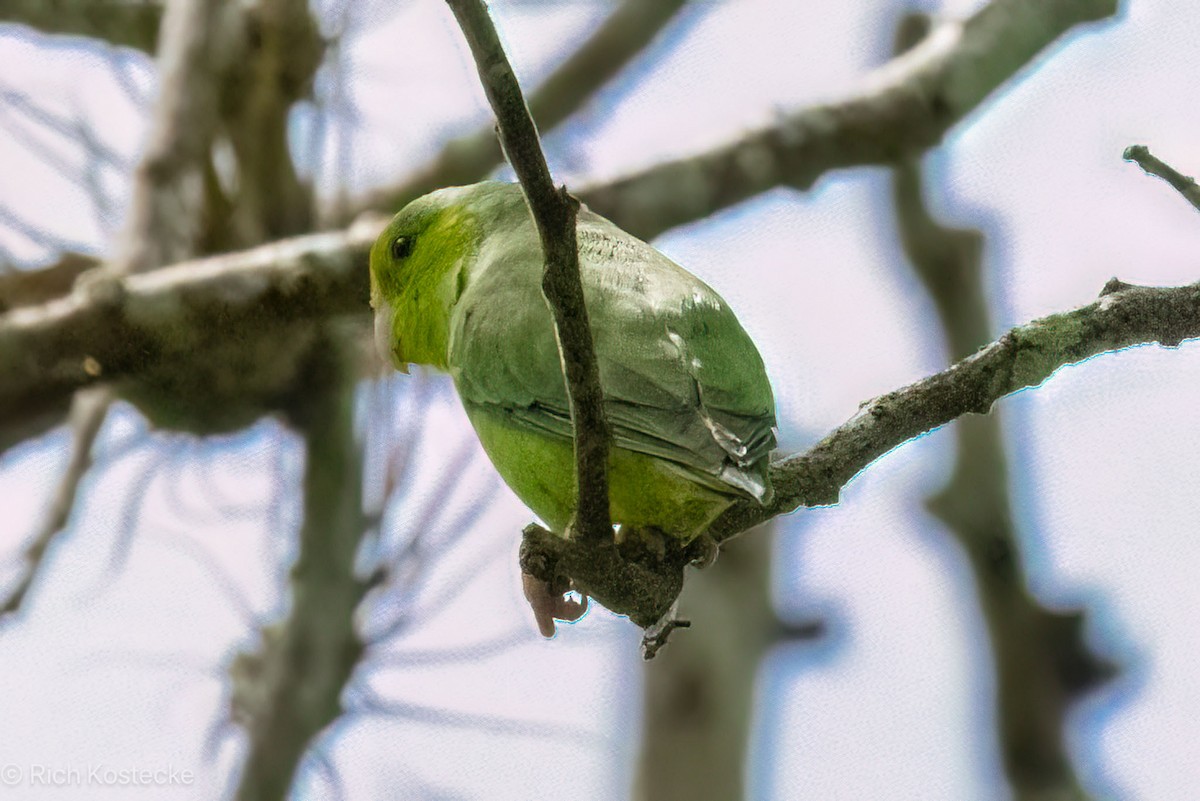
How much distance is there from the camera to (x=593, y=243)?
121 inches

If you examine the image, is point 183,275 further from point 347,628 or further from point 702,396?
point 702,396

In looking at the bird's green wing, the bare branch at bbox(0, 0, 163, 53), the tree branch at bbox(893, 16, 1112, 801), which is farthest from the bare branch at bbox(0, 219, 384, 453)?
the tree branch at bbox(893, 16, 1112, 801)

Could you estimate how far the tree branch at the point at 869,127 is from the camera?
15.7 feet

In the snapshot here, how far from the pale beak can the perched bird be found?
1.21 feet

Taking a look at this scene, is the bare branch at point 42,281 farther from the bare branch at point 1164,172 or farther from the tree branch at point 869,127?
the bare branch at point 1164,172

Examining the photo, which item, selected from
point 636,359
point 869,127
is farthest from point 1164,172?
point 869,127

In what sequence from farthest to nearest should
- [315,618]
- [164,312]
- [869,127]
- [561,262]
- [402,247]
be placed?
[869,127] → [315,618] → [164,312] → [402,247] → [561,262]

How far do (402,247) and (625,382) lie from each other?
1.45 m

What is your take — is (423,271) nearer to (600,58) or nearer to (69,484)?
(69,484)

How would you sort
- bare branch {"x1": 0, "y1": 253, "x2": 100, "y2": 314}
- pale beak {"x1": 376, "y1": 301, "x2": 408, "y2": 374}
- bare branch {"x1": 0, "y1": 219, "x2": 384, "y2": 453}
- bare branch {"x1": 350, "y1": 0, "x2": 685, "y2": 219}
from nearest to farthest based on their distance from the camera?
pale beak {"x1": 376, "y1": 301, "x2": 408, "y2": 374}
bare branch {"x1": 0, "y1": 219, "x2": 384, "y2": 453}
bare branch {"x1": 0, "y1": 253, "x2": 100, "y2": 314}
bare branch {"x1": 350, "y1": 0, "x2": 685, "y2": 219}

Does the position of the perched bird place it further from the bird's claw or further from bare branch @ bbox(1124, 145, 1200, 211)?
bare branch @ bbox(1124, 145, 1200, 211)

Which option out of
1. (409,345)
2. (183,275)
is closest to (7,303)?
(183,275)

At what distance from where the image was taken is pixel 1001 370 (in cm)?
273

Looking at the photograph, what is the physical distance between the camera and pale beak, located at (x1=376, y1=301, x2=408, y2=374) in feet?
12.4
